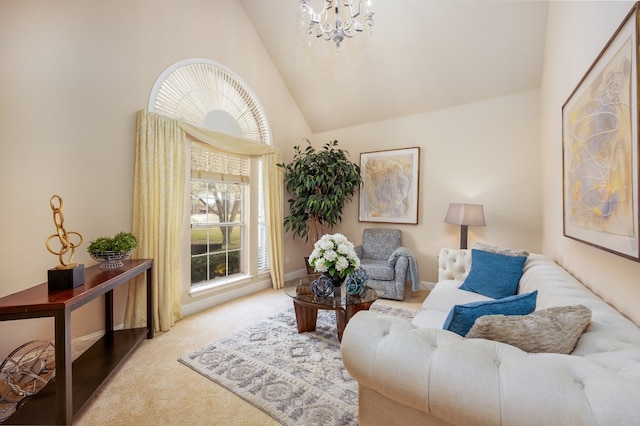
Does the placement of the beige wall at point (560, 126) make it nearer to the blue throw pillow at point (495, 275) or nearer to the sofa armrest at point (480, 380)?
the blue throw pillow at point (495, 275)

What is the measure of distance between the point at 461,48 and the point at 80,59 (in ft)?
13.3

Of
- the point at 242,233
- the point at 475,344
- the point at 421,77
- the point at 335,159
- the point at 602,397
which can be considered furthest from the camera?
the point at 335,159

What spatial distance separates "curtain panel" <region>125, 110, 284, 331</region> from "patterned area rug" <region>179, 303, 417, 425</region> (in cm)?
82

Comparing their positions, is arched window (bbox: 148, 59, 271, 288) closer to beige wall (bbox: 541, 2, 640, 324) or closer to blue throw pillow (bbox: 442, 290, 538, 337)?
blue throw pillow (bbox: 442, 290, 538, 337)

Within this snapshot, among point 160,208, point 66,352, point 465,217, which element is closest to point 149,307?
point 160,208

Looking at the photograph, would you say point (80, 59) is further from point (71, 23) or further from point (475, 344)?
point (475, 344)

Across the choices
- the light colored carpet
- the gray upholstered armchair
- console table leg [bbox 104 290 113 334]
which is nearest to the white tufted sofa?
the light colored carpet

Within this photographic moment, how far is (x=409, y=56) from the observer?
3.53m

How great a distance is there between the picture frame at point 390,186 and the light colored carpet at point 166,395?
2940 mm

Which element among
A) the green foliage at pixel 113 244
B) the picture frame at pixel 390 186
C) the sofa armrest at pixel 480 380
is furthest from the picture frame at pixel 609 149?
the green foliage at pixel 113 244

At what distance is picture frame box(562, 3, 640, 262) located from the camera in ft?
3.72

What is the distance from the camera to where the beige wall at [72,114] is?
78.3 inches

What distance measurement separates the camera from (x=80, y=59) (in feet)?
7.59

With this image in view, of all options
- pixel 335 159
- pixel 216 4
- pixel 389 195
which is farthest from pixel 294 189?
pixel 216 4
